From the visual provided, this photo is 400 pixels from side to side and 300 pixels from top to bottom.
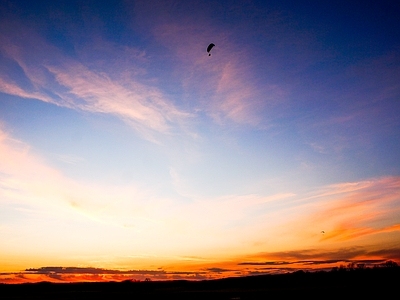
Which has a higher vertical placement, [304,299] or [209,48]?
[209,48]

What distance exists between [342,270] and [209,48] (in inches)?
4662

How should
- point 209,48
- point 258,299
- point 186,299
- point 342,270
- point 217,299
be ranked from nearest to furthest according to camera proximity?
point 258,299 < point 217,299 < point 186,299 < point 209,48 < point 342,270

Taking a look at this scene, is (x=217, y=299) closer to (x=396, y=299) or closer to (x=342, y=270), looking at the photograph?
(x=396, y=299)

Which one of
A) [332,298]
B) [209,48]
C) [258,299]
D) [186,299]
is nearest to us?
[332,298]

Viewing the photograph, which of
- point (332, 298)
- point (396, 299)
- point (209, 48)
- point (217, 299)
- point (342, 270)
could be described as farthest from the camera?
point (342, 270)

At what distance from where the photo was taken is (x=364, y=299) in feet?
78.8

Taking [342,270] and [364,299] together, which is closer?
[364,299]

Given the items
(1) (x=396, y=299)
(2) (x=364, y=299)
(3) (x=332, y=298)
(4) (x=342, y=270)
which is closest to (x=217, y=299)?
(3) (x=332, y=298)

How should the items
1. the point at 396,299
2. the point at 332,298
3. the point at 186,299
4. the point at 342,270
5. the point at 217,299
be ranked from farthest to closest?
the point at 342,270, the point at 186,299, the point at 217,299, the point at 332,298, the point at 396,299

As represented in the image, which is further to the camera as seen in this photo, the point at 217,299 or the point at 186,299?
the point at 186,299

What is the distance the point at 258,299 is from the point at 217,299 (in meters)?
4.38

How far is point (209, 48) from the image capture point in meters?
41.3

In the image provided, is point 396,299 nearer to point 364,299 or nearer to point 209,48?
point 364,299

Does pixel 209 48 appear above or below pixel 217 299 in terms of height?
above
